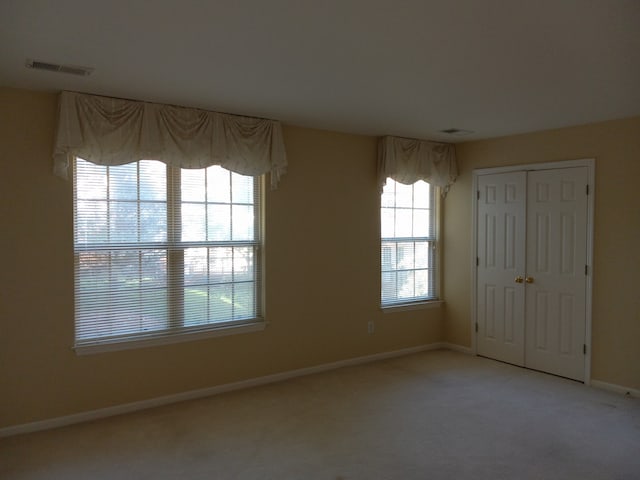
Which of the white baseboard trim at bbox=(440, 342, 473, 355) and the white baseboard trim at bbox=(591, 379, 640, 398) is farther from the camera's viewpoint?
the white baseboard trim at bbox=(440, 342, 473, 355)

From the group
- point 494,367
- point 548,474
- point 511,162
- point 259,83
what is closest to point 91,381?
point 259,83

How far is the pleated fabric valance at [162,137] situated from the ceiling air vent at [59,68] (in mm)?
474

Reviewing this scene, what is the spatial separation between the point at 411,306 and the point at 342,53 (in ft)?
11.8

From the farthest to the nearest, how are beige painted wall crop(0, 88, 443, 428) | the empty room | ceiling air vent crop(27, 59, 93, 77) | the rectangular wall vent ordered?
the rectangular wall vent
beige painted wall crop(0, 88, 443, 428)
ceiling air vent crop(27, 59, 93, 77)
the empty room

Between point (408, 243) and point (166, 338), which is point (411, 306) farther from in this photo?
point (166, 338)

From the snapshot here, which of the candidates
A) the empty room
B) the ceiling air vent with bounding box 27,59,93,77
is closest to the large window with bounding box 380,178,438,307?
the empty room

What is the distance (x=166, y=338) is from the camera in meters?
3.99

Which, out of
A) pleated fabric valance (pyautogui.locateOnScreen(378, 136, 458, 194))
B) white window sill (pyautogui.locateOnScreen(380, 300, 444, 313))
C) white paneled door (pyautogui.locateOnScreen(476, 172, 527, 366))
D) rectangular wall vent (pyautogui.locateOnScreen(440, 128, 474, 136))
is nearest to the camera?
rectangular wall vent (pyautogui.locateOnScreen(440, 128, 474, 136))

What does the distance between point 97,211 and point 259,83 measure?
1.66m

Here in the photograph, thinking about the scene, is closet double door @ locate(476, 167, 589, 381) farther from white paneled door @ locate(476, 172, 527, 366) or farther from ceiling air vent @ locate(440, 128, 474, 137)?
ceiling air vent @ locate(440, 128, 474, 137)

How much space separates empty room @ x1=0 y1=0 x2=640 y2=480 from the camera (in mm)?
2623

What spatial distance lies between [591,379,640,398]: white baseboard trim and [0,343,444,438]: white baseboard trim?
6.33 ft

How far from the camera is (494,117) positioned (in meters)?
4.30

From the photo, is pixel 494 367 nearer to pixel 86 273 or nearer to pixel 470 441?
pixel 470 441
